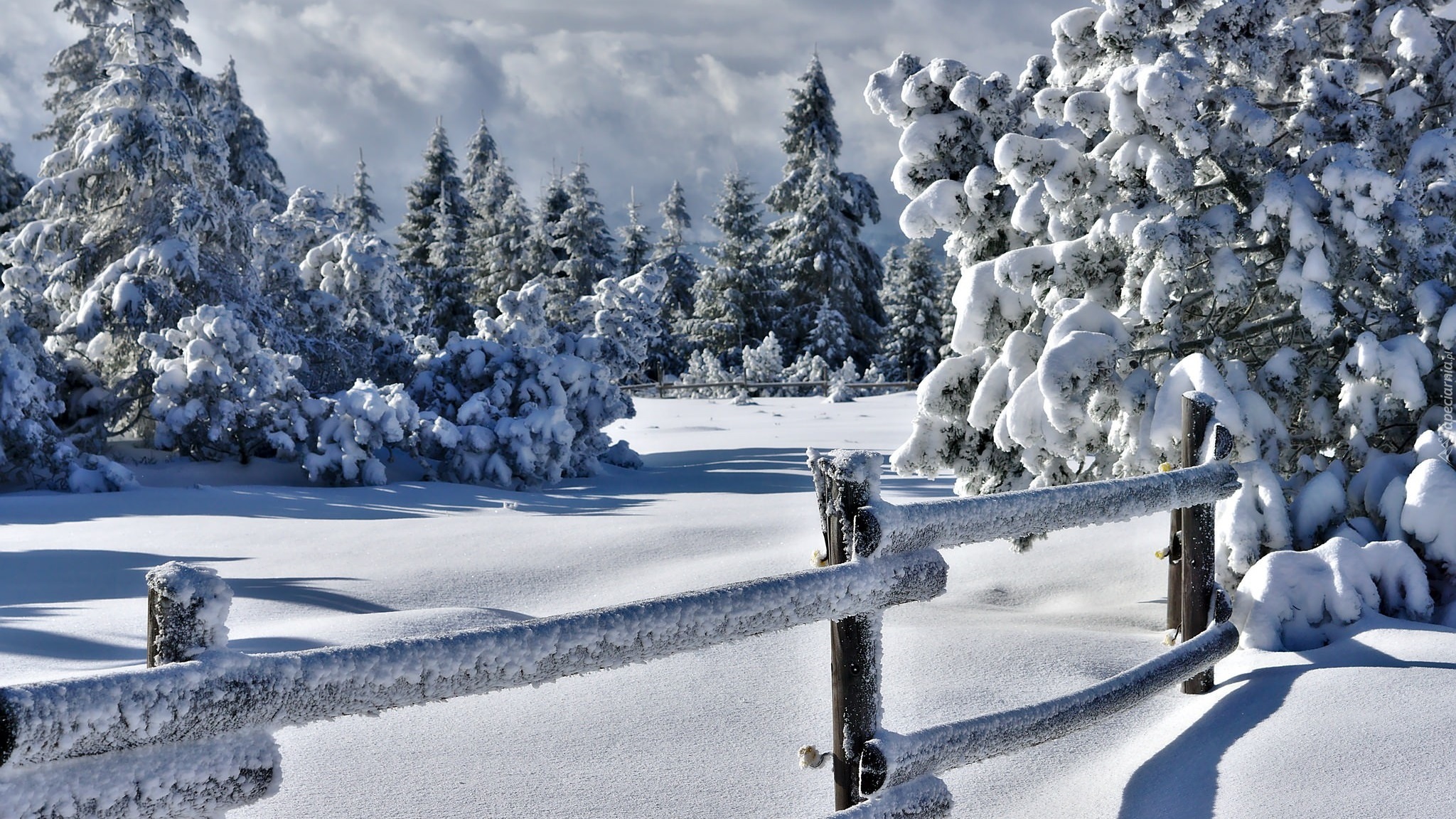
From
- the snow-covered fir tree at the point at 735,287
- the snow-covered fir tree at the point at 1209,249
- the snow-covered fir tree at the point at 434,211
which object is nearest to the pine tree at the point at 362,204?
the snow-covered fir tree at the point at 434,211

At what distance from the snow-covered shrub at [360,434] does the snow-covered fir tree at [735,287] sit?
29103 millimetres

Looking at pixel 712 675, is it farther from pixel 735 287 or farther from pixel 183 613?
pixel 735 287

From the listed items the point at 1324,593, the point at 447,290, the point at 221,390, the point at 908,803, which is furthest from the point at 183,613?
the point at 447,290

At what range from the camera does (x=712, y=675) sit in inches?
163

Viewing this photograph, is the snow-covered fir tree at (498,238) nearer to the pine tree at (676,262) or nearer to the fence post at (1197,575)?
Answer: the pine tree at (676,262)

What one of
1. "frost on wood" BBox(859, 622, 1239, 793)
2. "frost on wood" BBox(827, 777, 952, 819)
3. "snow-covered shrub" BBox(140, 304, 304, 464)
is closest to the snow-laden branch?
"frost on wood" BBox(859, 622, 1239, 793)

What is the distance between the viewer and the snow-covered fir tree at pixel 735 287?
40594mm

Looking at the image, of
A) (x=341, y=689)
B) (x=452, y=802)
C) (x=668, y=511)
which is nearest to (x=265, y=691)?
(x=341, y=689)

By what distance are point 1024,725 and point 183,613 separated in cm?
213

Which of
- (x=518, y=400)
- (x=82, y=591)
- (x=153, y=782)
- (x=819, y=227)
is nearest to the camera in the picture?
(x=153, y=782)

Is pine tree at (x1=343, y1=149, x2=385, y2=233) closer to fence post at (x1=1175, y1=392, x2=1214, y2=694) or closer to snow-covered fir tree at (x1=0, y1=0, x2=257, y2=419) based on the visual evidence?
snow-covered fir tree at (x1=0, y1=0, x2=257, y2=419)

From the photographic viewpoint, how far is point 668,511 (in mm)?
9102

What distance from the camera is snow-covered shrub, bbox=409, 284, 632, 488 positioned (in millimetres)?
11328

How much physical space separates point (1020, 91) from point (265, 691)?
539 cm
